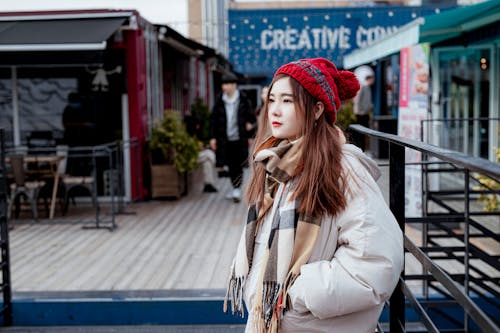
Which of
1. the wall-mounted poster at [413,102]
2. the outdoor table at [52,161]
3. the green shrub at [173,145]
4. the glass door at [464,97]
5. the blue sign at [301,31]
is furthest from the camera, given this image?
the blue sign at [301,31]

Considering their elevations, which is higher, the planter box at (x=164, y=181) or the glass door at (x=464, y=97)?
the glass door at (x=464, y=97)

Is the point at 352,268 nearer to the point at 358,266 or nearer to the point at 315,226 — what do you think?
the point at 358,266

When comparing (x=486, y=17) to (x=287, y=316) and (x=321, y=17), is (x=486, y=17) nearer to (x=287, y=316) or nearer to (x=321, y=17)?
(x=287, y=316)

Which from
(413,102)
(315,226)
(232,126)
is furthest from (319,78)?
(232,126)

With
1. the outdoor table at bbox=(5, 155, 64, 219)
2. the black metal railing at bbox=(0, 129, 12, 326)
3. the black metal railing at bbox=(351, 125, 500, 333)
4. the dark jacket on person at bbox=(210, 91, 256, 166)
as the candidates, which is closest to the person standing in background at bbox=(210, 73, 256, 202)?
the dark jacket on person at bbox=(210, 91, 256, 166)

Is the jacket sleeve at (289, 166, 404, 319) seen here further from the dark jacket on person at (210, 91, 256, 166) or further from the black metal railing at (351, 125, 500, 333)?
the dark jacket on person at (210, 91, 256, 166)

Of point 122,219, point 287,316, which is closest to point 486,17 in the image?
point 122,219

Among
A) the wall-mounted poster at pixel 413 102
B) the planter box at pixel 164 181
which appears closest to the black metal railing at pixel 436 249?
the wall-mounted poster at pixel 413 102

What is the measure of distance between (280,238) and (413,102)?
18.9 ft

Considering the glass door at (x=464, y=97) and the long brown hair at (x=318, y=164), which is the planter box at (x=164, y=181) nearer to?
the glass door at (x=464, y=97)

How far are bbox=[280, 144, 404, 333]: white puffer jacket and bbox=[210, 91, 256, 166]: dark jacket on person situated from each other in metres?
7.58

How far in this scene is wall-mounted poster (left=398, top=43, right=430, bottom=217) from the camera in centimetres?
653

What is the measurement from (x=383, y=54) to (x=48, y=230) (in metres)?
4.93

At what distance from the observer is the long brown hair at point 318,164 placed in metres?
1.91
